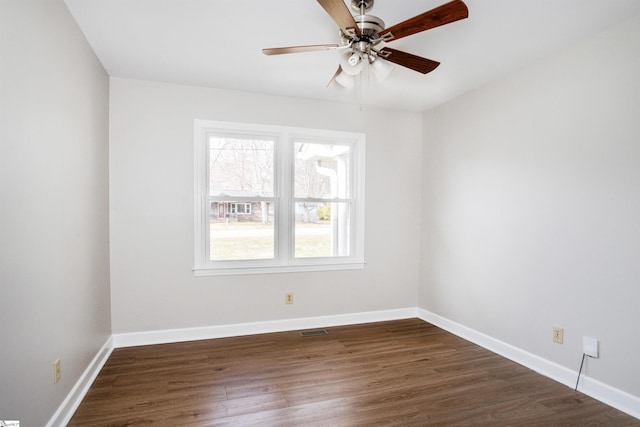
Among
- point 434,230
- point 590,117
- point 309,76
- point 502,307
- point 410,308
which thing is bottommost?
point 410,308

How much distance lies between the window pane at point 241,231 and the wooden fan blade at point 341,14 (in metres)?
2.13

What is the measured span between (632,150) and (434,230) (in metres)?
1.97

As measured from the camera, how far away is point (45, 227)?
1.76m

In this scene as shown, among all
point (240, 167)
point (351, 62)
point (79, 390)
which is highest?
point (351, 62)

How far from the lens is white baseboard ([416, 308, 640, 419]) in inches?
84.2

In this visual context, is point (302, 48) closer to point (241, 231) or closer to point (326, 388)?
point (241, 231)

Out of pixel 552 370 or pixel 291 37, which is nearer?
pixel 291 37

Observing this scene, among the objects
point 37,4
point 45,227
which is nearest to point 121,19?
point 37,4

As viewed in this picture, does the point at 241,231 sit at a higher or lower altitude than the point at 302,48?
lower

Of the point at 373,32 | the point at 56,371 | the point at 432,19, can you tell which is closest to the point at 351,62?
the point at 373,32

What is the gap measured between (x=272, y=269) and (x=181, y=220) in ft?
3.45

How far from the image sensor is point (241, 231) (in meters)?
3.49

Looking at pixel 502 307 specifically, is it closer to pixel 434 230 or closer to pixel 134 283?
pixel 434 230

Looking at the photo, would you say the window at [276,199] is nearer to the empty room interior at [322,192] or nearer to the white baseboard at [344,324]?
the empty room interior at [322,192]
